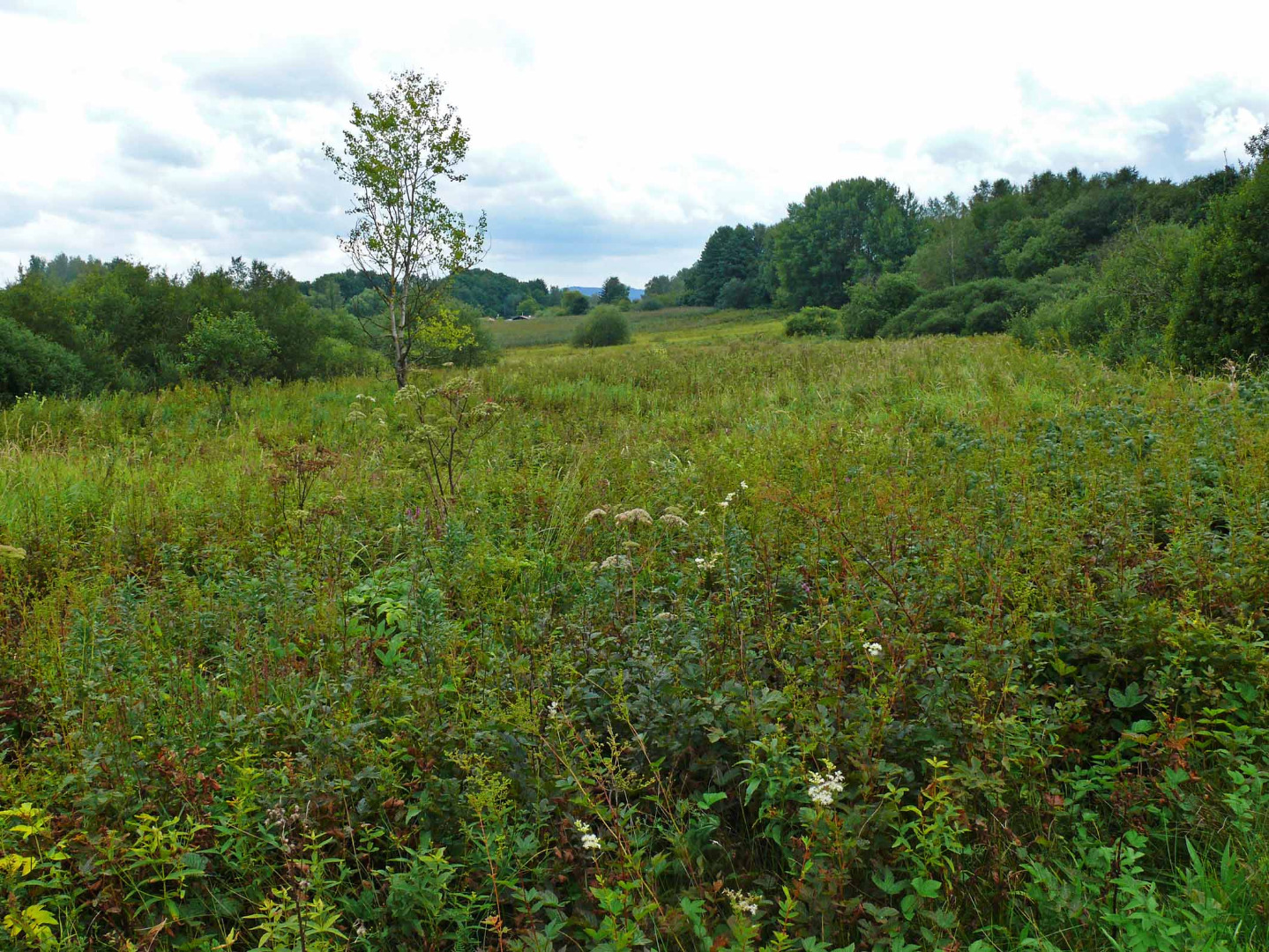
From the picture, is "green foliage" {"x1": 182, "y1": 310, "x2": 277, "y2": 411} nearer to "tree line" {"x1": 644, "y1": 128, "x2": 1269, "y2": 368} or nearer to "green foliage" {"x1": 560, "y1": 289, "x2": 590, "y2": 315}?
"tree line" {"x1": 644, "y1": 128, "x2": 1269, "y2": 368}

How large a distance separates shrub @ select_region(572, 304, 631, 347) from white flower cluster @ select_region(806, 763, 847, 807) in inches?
1992

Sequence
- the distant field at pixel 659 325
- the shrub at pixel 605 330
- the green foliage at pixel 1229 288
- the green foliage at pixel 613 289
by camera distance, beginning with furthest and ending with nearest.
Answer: the green foliage at pixel 613 289, the distant field at pixel 659 325, the shrub at pixel 605 330, the green foliage at pixel 1229 288

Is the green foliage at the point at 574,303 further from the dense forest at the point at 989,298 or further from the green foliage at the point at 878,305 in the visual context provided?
the green foliage at the point at 878,305

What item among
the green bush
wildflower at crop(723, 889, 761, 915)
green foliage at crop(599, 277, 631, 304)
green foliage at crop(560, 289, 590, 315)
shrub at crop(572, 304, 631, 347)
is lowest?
wildflower at crop(723, 889, 761, 915)

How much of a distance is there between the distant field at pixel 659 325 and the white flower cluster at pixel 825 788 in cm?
5462

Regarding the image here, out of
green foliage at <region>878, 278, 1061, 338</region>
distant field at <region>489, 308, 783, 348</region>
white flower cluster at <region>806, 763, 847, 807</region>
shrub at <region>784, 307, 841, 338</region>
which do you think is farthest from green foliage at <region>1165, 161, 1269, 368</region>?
distant field at <region>489, 308, 783, 348</region>

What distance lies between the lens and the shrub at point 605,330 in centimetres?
5225

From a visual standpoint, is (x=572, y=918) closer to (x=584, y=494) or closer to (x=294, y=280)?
(x=584, y=494)

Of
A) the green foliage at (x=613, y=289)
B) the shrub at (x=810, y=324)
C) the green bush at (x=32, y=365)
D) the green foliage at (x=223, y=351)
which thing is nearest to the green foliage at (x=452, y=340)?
the green foliage at (x=223, y=351)

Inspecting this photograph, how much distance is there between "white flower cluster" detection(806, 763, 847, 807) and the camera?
2.07 meters

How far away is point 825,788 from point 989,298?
1551 inches

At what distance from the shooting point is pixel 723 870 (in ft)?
8.28

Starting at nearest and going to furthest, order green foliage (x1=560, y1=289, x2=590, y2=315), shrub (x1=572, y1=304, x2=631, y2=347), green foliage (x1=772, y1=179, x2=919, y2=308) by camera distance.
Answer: shrub (x1=572, y1=304, x2=631, y2=347), green foliage (x1=772, y1=179, x2=919, y2=308), green foliage (x1=560, y1=289, x2=590, y2=315)

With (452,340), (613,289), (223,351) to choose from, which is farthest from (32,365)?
(613,289)
